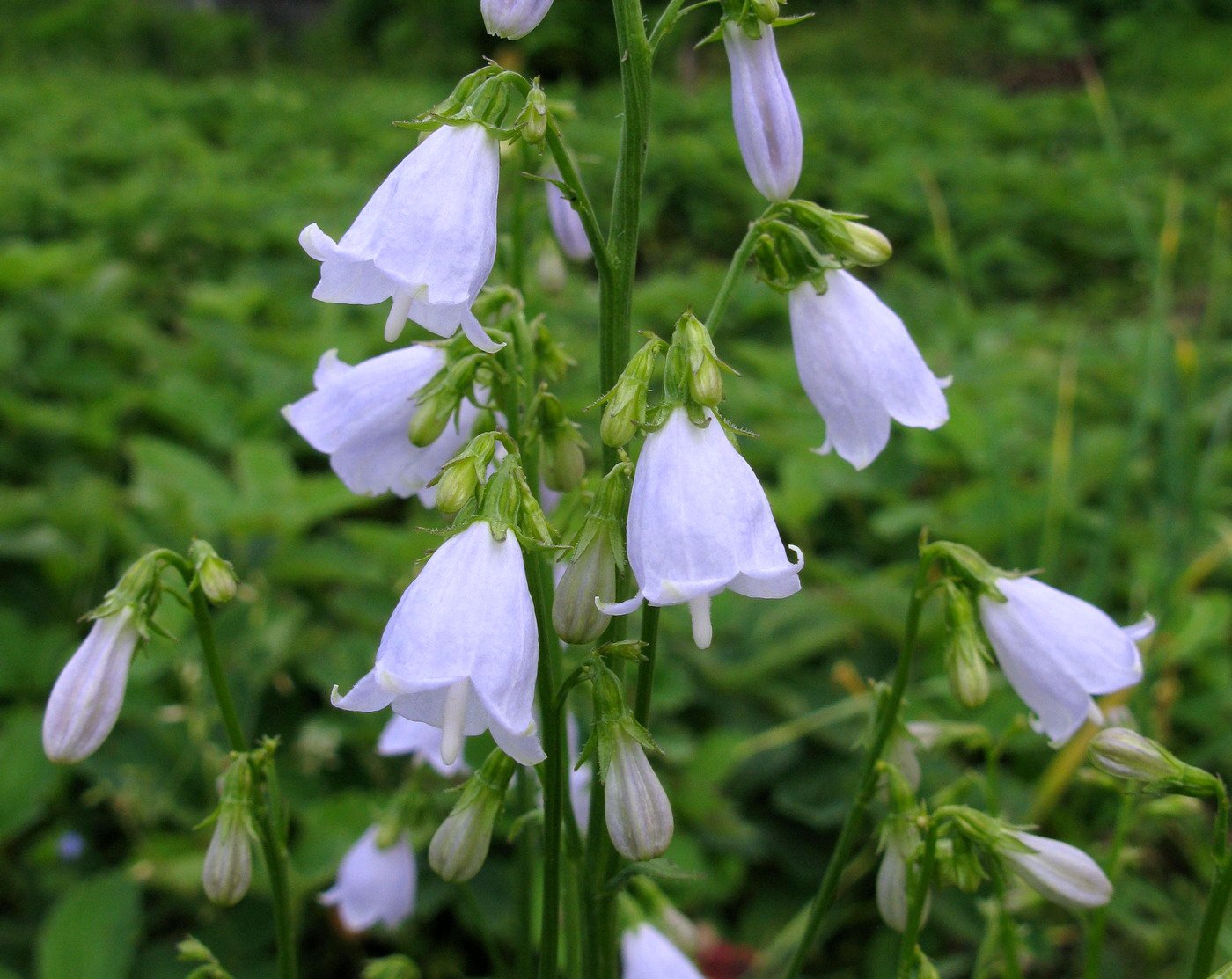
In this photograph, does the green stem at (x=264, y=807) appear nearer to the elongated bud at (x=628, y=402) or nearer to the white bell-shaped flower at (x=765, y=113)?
the elongated bud at (x=628, y=402)

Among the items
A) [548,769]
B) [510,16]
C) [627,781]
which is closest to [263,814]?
[548,769]

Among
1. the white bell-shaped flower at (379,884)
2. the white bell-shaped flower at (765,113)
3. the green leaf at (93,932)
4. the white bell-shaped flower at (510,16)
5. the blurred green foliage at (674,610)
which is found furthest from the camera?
the blurred green foliage at (674,610)

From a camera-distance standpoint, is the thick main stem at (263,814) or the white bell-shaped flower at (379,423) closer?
the thick main stem at (263,814)

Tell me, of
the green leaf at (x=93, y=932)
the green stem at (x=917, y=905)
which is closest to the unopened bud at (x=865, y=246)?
the green stem at (x=917, y=905)

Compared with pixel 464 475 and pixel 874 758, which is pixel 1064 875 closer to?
pixel 874 758

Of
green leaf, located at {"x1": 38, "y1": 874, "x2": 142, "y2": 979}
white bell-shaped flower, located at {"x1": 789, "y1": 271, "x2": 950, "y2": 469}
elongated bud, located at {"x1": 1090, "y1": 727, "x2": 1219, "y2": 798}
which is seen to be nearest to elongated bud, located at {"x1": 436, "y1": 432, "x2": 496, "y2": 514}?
white bell-shaped flower, located at {"x1": 789, "y1": 271, "x2": 950, "y2": 469}

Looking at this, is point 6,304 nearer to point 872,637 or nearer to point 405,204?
point 872,637

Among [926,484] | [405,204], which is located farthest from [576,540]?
[926,484]
